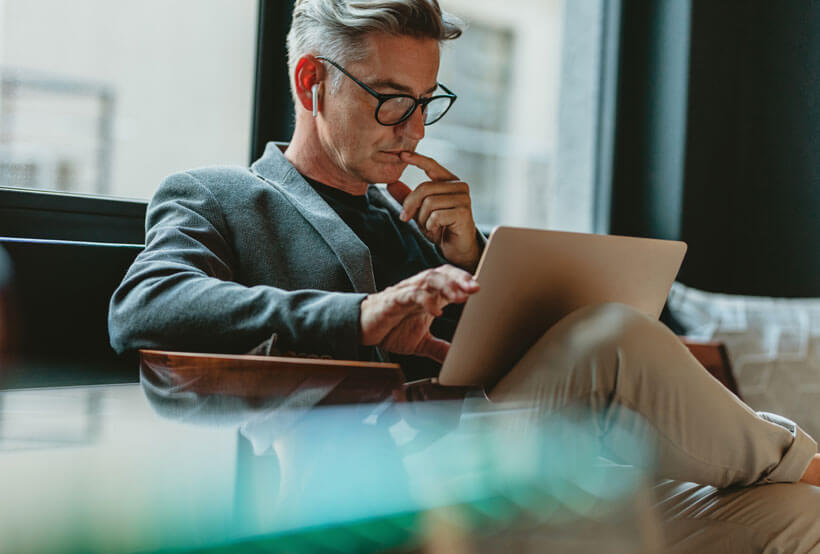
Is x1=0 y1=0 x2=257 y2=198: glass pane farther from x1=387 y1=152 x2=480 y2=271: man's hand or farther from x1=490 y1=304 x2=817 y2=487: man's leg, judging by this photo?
x1=490 y1=304 x2=817 y2=487: man's leg

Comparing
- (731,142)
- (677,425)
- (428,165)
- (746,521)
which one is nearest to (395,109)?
(428,165)

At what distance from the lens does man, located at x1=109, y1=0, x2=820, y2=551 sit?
3.02 feet

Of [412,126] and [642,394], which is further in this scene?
[412,126]

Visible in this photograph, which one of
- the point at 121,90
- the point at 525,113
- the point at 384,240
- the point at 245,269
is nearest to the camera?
the point at 245,269

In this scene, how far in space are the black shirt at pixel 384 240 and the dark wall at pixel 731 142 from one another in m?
1.39

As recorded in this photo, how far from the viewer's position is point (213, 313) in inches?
39.4

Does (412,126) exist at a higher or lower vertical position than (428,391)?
higher

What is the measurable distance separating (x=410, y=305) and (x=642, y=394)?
30 centimetres

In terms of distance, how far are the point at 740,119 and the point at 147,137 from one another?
6.66 feet

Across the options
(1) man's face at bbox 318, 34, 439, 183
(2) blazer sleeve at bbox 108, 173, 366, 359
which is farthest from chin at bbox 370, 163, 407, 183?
(2) blazer sleeve at bbox 108, 173, 366, 359

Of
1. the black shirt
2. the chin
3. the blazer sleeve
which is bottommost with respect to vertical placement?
the blazer sleeve

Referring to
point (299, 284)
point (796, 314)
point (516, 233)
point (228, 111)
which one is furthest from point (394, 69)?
point (796, 314)

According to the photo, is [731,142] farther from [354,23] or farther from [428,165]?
[354,23]

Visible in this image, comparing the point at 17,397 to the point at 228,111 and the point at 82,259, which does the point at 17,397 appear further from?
the point at 228,111
